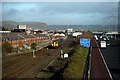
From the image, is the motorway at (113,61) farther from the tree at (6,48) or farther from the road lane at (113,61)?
the tree at (6,48)

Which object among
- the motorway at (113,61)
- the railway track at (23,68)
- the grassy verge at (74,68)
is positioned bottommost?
the railway track at (23,68)

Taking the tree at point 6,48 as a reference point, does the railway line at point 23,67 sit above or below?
below

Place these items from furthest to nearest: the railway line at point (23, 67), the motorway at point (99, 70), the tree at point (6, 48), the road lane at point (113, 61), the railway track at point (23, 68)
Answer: the tree at point (6, 48) → the railway line at point (23, 67) → the railway track at point (23, 68) → the road lane at point (113, 61) → the motorway at point (99, 70)

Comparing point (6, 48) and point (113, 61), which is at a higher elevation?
point (6, 48)

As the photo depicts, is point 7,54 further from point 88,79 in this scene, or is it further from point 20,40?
point 88,79

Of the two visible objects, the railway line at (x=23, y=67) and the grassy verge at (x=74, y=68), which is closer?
the grassy verge at (x=74, y=68)

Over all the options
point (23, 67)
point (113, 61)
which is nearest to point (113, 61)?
point (113, 61)

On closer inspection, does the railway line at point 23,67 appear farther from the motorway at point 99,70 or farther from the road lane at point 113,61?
the road lane at point 113,61

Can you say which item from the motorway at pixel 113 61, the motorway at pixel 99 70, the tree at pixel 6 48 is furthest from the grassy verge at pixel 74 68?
the tree at pixel 6 48

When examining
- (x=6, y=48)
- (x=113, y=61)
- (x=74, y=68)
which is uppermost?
(x=6, y=48)

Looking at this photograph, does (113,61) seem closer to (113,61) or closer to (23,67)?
(113,61)

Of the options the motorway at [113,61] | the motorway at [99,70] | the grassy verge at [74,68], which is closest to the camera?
the grassy verge at [74,68]


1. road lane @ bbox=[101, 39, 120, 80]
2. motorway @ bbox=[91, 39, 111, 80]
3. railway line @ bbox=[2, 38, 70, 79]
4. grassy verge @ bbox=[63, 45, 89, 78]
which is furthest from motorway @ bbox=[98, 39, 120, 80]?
railway line @ bbox=[2, 38, 70, 79]

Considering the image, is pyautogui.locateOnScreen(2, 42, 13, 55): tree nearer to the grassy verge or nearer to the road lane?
Result: the road lane
